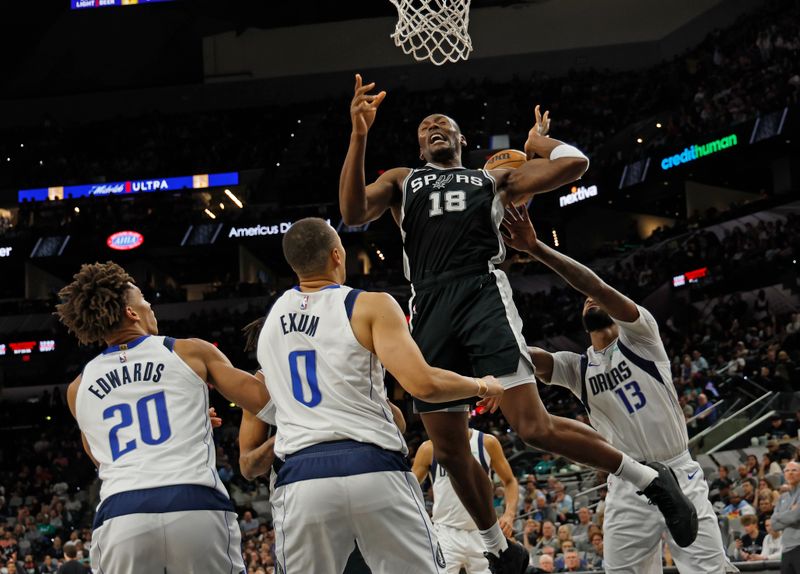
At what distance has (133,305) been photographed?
4.50m

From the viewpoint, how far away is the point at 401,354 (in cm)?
393

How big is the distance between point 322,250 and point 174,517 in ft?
4.11

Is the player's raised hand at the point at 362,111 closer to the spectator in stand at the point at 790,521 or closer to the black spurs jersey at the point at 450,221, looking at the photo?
the black spurs jersey at the point at 450,221

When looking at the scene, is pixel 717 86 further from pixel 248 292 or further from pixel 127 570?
pixel 127 570

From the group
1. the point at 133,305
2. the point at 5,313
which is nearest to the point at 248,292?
Result: the point at 5,313

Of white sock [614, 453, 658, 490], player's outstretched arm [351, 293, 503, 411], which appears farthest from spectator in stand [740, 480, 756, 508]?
player's outstretched arm [351, 293, 503, 411]

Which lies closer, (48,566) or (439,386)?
(439,386)

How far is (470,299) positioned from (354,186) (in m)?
0.84

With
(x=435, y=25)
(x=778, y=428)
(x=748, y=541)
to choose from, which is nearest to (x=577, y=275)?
(x=435, y=25)

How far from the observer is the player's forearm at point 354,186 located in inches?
195

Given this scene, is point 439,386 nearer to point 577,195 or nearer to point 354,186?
point 354,186

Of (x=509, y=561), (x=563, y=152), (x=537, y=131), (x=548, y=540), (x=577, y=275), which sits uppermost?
(x=537, y=131)

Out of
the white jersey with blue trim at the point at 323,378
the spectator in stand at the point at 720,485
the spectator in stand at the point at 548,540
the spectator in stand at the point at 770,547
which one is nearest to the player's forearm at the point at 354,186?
the white jersey with blue trim at the point at 323,378

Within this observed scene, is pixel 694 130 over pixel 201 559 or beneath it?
over
